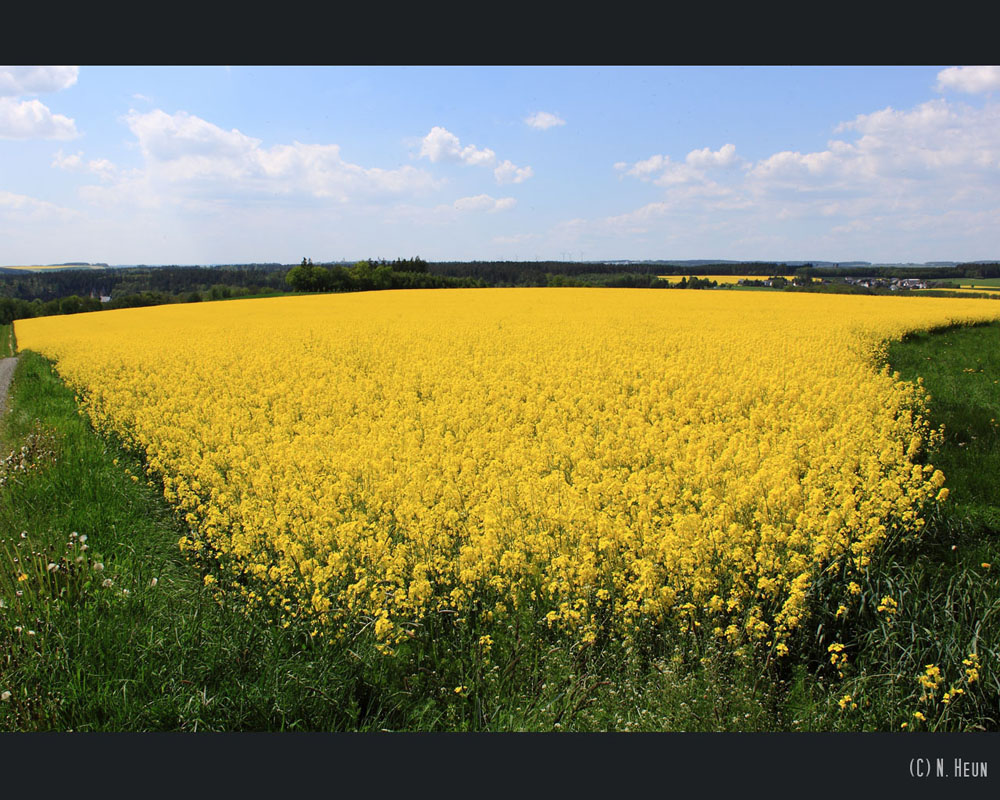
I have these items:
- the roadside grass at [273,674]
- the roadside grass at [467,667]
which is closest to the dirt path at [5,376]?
the roadside grass at [273,674]

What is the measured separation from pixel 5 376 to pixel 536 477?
2208cm

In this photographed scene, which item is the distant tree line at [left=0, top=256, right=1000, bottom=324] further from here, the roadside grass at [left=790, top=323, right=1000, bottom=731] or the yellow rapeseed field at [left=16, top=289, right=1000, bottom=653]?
the roadside grass at [left=790, top=323, right=1000, bottom=731]

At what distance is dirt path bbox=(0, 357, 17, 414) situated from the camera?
44.8ft

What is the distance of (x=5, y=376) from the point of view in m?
19.5

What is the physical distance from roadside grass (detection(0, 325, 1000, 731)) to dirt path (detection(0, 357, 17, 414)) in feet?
37.9

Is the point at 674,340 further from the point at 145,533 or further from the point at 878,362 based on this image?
the point at 145,533

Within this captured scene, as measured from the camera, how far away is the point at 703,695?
3309mm

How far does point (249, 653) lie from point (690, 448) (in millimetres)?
4762

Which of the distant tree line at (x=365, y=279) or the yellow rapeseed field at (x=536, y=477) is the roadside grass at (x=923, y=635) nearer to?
the yellow rapeseed field at (x=536, y=477)

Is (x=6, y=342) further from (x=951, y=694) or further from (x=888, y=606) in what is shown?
(x=951, y=694)

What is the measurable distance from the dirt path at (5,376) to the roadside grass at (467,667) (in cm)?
1155

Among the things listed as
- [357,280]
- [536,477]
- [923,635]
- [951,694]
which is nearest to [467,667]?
[536,477]

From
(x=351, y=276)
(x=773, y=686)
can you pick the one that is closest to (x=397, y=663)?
(x=773, y=686)

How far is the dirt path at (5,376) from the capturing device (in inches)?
537
